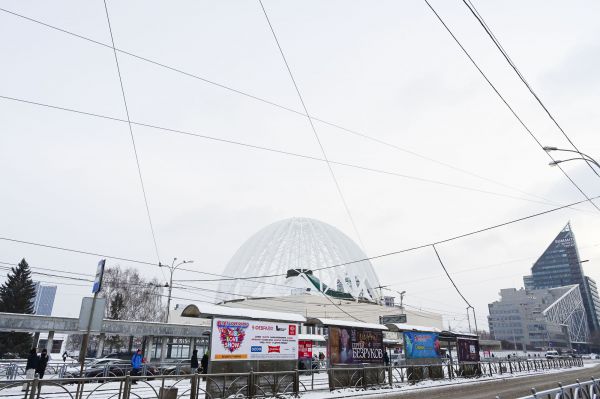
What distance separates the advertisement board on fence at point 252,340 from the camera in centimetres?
1509

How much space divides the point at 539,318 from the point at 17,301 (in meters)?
152

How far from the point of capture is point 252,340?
53.1ft

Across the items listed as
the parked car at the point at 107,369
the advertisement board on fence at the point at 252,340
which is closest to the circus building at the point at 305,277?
the parked car at the point at 107,369

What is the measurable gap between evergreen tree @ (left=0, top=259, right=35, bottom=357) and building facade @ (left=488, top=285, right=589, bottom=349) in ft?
446

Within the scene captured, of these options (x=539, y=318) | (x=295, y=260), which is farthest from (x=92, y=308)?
(x=539, y=318)

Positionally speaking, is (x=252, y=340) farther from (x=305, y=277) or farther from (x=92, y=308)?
(x=305, y=277)

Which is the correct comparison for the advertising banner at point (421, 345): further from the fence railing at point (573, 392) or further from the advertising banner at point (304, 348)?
the fence railing at point (573, 392)

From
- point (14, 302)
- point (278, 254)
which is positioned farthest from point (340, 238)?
point (14, 302)

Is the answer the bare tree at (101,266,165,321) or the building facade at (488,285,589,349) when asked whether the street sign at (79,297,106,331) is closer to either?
the bare tree at (101,266,165,321)

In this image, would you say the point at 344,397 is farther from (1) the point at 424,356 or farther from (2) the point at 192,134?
(2) the point at 192,134

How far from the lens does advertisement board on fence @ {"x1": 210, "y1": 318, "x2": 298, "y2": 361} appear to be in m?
15.1

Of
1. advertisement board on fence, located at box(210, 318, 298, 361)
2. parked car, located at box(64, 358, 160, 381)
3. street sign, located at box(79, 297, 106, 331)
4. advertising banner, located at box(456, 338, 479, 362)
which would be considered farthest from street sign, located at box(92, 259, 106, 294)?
advertising banner, located at box(456, 338, 479, 362)

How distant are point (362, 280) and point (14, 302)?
168ft

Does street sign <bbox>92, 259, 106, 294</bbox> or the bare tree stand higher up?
the bare tree
